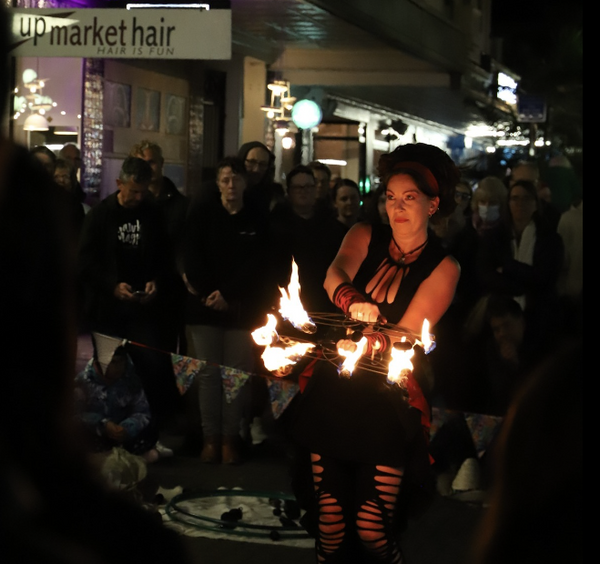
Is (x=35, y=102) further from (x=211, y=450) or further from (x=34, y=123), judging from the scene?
(x=211, y=450)

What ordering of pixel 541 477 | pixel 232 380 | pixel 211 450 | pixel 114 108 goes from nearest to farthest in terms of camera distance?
pixel 541 477 → pixel 232 380 → pixel 211 450 → pixel 114 108

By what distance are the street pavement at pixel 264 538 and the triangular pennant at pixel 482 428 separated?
473 mm

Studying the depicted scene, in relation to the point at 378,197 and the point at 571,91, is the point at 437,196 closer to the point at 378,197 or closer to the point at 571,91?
the point at 378,197

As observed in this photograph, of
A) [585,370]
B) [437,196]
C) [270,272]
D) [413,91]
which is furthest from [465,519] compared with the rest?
[585,370]

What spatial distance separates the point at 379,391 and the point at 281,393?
2778mm

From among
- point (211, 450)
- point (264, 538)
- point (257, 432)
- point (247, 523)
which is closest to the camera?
point (264, 538)

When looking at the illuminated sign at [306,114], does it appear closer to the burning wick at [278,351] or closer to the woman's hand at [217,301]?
the woman's hand at [217,301]

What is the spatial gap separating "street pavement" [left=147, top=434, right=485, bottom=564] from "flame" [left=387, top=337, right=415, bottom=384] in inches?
52.1

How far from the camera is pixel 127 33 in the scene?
6.78 m

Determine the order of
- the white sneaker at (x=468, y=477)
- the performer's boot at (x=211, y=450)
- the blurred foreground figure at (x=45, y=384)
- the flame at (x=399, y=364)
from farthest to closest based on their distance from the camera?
the performer's boot at (x=211, y=450), the white sneaker at (x=468, y=477), the flame at (x=399, y=364), the blurred foreground figure at (x=45, y=384)

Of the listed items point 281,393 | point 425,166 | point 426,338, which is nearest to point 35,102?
point 281,393

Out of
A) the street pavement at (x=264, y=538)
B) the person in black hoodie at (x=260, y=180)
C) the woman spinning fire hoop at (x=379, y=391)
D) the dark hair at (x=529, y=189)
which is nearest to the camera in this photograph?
the woman spinning fire hoop at (x=379, y=391)

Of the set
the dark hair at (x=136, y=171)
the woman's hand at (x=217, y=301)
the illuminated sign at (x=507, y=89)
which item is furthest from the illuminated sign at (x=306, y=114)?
the woman's hand at (x=217, y=301)

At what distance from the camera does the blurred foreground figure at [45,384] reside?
112cm
